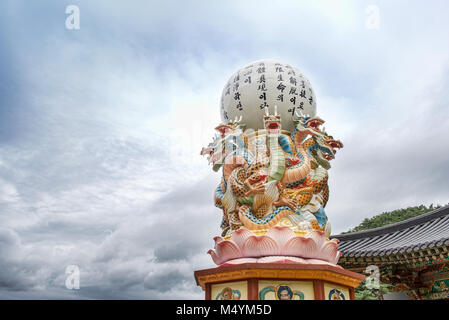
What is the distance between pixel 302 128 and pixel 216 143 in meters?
2.50

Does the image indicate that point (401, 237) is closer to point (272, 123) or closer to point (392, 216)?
point (272, 123)

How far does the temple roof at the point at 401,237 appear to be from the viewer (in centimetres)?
997

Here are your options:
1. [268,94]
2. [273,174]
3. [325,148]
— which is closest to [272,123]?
[268,94]

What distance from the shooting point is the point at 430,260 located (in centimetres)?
930

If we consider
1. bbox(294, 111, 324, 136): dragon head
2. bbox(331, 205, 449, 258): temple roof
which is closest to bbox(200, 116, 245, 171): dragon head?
bbox(294, 111, 324, 136): dragon head

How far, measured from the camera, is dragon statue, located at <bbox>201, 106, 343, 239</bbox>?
9.17 meters

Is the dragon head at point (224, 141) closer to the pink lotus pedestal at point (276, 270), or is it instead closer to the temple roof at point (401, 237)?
the pink lotus pedestal at point (276, 270)

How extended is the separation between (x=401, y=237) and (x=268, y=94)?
665 cm

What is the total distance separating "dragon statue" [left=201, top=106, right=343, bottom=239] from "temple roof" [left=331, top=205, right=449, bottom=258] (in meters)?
1.99

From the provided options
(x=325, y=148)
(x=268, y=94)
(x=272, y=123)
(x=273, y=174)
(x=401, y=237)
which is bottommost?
(x=401, y=237)

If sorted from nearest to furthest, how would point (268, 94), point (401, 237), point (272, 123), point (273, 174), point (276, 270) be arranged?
point (276, 270)
point (273, 174)
point (272, 123)
point (268, 94)
point (401, 237)

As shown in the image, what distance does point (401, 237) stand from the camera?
39.8ft
